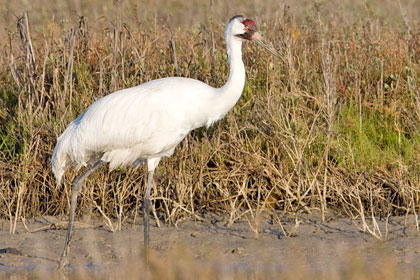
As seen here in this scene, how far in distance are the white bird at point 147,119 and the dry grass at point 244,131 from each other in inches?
16.2

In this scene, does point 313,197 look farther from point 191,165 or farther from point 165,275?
point 165,275

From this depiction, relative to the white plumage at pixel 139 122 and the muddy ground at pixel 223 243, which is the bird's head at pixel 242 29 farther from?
the muddy ground at pixel 223 243

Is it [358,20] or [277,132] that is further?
[358,20]

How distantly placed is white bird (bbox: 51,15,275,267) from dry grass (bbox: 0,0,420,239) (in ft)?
1.35

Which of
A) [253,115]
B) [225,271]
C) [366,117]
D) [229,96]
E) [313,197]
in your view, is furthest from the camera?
[366,117]

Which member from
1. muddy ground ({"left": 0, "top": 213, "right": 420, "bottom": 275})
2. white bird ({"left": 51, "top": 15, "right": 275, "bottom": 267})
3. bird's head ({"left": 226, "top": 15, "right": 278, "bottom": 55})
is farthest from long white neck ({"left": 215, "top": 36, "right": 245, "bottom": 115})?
muddy ground ({"left": 0, "top": 213, "right": 420, "bottom": 275})

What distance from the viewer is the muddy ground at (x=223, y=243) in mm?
5324

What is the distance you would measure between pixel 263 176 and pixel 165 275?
→ 234 cm

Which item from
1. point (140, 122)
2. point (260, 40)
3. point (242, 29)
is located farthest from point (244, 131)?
point (140, 122)

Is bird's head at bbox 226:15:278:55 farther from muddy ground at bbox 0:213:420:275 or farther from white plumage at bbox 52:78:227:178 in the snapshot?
muddy ground at bbox 0:213:420:275

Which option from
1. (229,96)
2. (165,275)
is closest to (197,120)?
(229,96)

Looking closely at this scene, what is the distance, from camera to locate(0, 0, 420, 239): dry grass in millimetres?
6051

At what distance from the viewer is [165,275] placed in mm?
3979

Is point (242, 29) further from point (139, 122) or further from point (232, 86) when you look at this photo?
point (139, 122)
